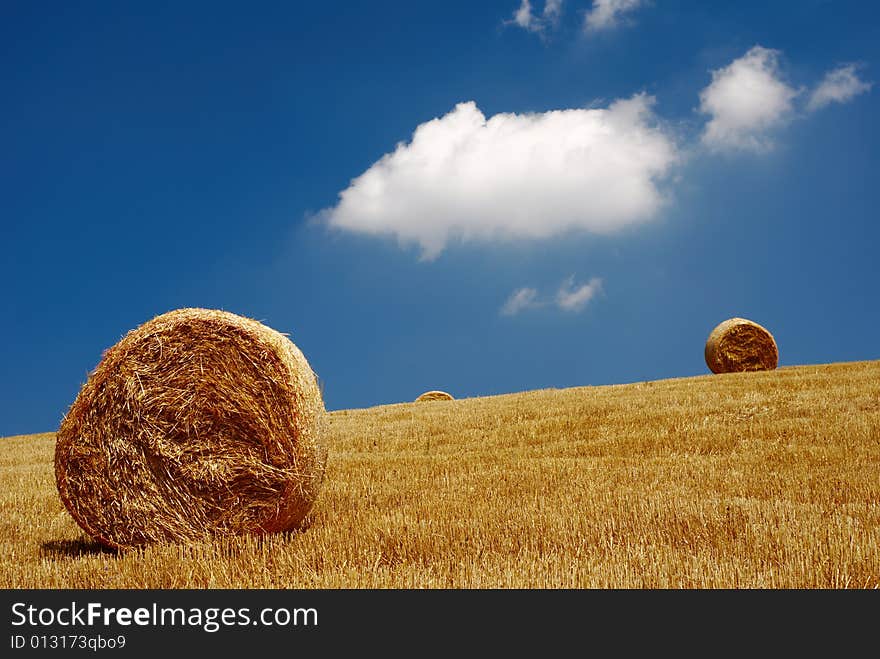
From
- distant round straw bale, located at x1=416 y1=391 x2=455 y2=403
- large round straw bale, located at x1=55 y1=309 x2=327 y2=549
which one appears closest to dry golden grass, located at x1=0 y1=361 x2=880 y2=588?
large round straw bale, located at x1=55 y1=309 x2=327 y2=549

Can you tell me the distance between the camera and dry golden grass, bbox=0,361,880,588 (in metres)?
5.10

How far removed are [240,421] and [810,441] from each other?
29.1 feet

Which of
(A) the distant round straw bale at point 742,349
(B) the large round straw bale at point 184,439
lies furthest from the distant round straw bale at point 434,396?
(B) the large round straw bale at point 184,439

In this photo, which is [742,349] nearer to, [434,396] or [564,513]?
[434,396]

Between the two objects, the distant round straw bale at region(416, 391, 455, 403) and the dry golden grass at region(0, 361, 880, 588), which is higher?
the distant round straw bale at region(416, 391, 455, 403)

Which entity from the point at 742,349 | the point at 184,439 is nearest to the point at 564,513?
the point at 184,439

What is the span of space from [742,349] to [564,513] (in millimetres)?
19665

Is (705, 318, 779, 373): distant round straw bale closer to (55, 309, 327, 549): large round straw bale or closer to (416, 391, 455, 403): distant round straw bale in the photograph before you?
(416, 391, 455, 403): distant round straw bale

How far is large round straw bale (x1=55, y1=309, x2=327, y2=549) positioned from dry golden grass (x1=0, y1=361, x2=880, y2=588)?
0.39 m

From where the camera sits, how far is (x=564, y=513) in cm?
703

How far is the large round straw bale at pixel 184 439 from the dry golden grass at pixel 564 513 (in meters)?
0.39

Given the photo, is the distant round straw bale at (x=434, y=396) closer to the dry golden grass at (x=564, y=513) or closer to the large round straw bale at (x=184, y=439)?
the dry golden grass at (x=564, y=513)

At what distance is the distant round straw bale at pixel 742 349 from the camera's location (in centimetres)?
2427

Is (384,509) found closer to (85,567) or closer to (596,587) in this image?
(85,567)
